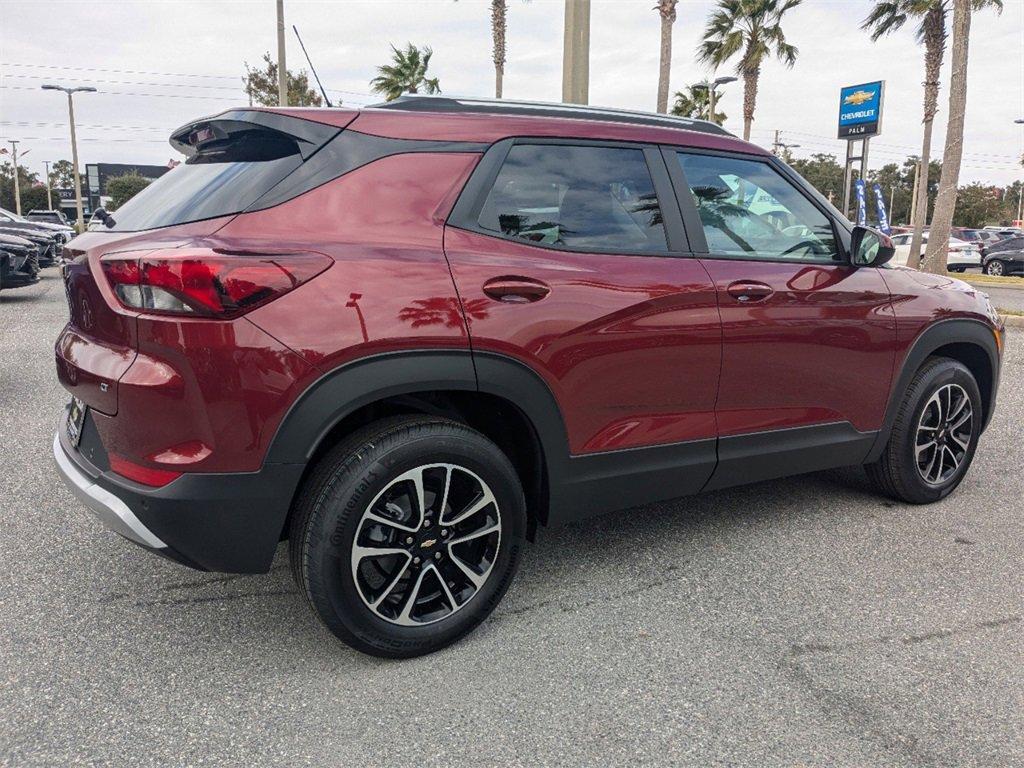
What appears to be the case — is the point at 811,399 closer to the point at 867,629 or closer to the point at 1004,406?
the point at 867,629

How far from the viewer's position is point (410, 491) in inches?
101

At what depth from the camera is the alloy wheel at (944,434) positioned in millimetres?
4012

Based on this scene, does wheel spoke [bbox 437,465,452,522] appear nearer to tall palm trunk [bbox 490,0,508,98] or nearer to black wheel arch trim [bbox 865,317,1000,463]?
black wheel arch trim [bbox 865,317,1000,463]

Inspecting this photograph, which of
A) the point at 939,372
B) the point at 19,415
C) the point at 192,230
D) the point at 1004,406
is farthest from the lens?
the point at 1004,406

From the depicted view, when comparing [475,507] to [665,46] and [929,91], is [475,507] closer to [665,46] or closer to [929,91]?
[665,46]

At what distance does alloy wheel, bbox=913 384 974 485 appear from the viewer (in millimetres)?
4012

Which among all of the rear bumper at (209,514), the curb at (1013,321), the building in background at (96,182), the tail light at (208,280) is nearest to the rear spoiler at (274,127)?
the tail light at (208,280)

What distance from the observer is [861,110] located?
2133cm

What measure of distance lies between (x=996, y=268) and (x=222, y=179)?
2833 cm

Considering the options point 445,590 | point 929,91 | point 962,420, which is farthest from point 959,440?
point 929,91

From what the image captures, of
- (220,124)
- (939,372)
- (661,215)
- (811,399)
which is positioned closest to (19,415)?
(220,124)

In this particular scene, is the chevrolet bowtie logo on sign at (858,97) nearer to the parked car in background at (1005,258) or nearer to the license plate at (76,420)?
the parked car in background at (1005,258)

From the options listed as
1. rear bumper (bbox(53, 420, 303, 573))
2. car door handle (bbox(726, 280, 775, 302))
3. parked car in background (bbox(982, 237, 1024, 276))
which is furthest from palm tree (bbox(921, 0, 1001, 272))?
rear bumper (bbox(53, 420, 303, 573))

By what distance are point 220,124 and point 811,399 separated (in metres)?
2.52
